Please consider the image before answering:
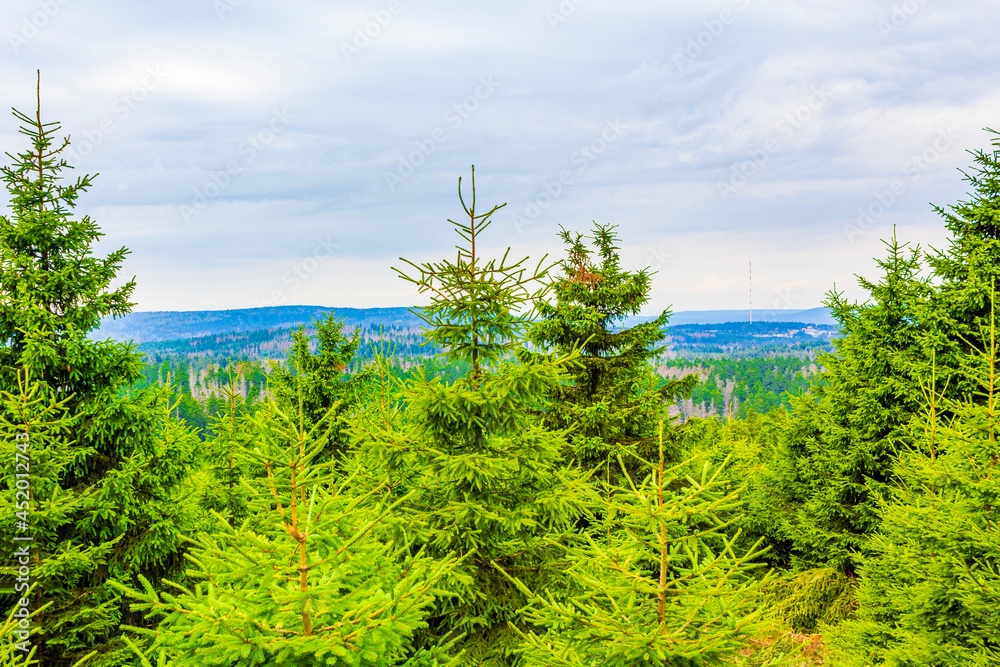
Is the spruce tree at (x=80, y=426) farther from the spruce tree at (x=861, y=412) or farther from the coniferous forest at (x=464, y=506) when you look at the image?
the spruce tree at (x=861, y=412)

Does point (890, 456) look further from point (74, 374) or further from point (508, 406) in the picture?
point (74, 374)

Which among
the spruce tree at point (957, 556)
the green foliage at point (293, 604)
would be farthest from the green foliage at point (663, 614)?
the spruce tree at point (957, 556)

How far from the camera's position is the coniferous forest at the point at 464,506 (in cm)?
389

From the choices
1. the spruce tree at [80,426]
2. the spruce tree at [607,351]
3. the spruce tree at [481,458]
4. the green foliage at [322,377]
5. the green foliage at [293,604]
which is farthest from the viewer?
the green foliage at [322,377]

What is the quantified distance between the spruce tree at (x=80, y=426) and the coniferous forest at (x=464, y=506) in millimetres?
46

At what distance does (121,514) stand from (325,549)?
5597 millimetres

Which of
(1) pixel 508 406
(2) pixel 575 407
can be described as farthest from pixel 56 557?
(2) pixel 575 407

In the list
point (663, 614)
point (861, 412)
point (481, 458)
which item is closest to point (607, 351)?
point (861, 412)

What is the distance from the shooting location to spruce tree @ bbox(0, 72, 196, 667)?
7.37 metres

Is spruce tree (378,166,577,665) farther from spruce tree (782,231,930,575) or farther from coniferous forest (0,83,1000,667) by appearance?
spruce tree (782,231,930,575)

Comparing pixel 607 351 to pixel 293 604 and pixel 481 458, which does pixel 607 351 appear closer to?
pixel 481 458

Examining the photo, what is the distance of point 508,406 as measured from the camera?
20.2ft

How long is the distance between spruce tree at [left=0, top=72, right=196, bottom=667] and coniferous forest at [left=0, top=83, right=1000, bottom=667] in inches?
1.8

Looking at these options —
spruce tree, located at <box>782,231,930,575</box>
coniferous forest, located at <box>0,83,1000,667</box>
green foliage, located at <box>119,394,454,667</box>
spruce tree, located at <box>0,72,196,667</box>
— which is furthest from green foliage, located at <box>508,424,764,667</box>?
spruce tree, located at <box>782,231,930,575</box>
